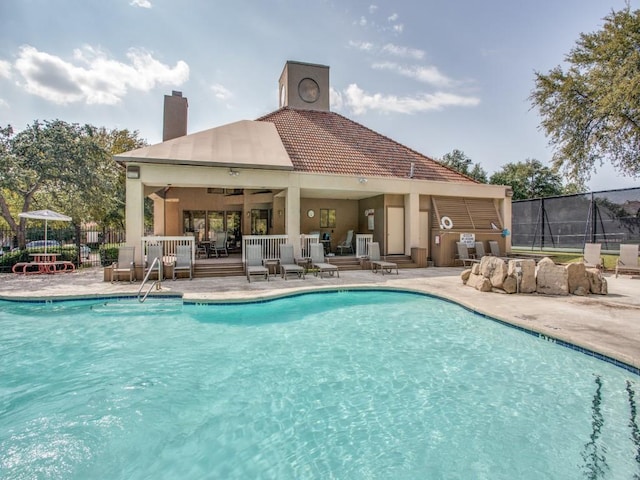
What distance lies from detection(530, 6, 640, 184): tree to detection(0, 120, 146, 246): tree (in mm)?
22066

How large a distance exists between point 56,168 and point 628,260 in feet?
74.9

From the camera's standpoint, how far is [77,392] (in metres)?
4.52

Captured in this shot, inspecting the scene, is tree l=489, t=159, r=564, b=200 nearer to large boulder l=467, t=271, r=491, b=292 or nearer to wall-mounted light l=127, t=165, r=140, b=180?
large boulder l=467, t=271, r=491, b=292

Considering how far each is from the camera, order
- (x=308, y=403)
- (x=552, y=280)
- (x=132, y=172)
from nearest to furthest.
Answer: (x=308, y=403), (x=552, y=280), (x=132, y=172)

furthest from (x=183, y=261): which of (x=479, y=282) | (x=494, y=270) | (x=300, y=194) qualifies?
(x=494, y=270)

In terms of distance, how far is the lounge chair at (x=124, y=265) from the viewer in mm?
10633

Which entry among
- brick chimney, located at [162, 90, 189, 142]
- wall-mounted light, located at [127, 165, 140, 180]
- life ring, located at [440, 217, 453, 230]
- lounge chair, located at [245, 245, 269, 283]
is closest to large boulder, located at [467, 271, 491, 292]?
life ring, located at [440, 217, 453, 230]

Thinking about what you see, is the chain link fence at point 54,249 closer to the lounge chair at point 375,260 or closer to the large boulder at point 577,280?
the lounge chair at point 375,260

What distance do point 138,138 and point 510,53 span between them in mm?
25732

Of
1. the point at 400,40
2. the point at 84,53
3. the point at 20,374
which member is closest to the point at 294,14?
the point at 400,40

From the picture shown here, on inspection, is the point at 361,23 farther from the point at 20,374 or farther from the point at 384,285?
the point at 20,374

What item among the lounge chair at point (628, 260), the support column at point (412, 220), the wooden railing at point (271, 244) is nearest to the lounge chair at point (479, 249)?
the support column at point (412, 220)

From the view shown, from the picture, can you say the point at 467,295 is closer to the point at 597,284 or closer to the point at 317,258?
the point at 597,284

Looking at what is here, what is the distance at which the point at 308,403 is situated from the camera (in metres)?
4.21
